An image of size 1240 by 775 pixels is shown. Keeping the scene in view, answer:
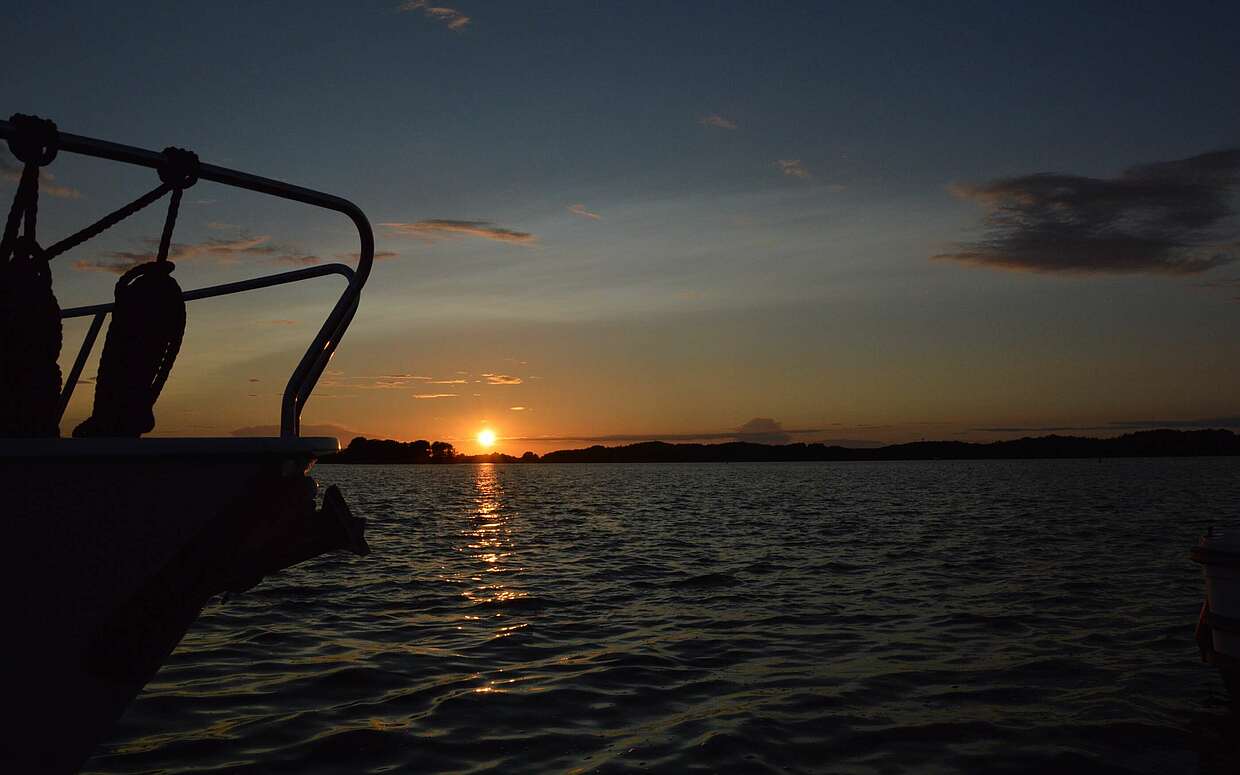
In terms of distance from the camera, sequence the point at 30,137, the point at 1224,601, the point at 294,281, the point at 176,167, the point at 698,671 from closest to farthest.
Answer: the point at 30,137 → the point at 176,167 → the point at 294,281 → the point at 1224,601 → the point at 698,671

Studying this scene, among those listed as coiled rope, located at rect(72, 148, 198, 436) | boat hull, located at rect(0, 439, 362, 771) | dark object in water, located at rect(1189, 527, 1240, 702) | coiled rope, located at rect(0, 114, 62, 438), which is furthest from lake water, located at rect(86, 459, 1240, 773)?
coiled rope, located at rect(0, 114, 62, 438)

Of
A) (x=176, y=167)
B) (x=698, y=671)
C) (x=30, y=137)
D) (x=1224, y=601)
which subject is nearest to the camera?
(x=30, y=137)

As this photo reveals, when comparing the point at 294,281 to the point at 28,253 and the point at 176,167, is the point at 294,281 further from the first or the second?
the point at 28,253

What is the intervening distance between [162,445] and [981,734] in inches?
284

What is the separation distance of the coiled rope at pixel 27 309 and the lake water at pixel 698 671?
4.17 metres

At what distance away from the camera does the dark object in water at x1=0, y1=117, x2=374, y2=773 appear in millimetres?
3654

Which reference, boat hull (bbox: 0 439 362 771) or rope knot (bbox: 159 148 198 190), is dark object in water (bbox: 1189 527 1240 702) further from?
rope knot (bbox: 159 148 198 190)

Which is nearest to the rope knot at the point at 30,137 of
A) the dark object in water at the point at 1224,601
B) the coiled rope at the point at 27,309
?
the coiled rope at the point at 27,309

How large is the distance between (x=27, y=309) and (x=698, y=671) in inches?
313

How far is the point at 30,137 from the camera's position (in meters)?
3.70

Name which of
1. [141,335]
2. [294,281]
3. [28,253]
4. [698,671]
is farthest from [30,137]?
[698,671]

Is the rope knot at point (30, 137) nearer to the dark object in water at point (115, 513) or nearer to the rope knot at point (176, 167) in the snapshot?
the dark object in water at point (115, 513)

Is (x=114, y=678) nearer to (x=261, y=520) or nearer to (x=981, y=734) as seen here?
(x=261, y=520)

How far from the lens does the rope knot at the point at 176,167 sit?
4.08 metres
